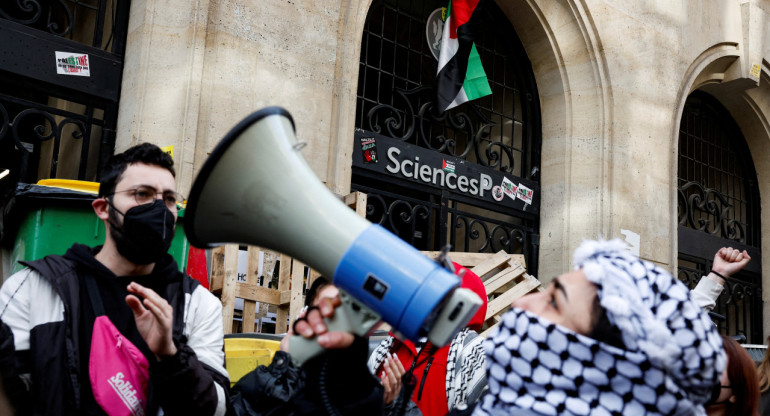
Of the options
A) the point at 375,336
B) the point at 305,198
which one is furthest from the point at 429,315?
the point at 375,336

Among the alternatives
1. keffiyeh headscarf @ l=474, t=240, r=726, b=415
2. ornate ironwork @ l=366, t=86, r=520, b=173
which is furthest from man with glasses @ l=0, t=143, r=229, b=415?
ornate ironwork @ l=366, t=86, r=520, b=173

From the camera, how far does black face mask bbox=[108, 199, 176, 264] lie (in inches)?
94.3

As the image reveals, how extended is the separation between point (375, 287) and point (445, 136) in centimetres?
671

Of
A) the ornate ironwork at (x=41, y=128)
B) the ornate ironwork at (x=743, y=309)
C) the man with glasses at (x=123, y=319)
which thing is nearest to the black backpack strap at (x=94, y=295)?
the man with glasses at (x=123, y=319)

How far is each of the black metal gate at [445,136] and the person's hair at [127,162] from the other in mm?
4339

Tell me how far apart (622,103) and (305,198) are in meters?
7.59

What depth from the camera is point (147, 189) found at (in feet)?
8.15

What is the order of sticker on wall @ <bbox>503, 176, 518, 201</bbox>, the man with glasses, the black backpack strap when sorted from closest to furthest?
1. the man with glasses
2. the black backpack strap
3. sticker on wall @ <bbox>503, 176, 518, 201</bbox>

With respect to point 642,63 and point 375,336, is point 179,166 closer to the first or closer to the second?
point 375,336

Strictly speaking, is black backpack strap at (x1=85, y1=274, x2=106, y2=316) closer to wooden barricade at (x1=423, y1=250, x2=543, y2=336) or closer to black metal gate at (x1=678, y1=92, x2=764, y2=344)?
wooden barricade at (x1=423, y1=250, x2=543, y2=336)

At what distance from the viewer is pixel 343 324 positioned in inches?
65.6

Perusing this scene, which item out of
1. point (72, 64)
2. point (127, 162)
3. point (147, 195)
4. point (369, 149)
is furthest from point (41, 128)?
point (147, 195)

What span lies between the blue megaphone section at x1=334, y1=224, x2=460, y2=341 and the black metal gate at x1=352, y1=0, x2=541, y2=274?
209 inches

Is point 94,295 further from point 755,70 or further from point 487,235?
point 755,70
